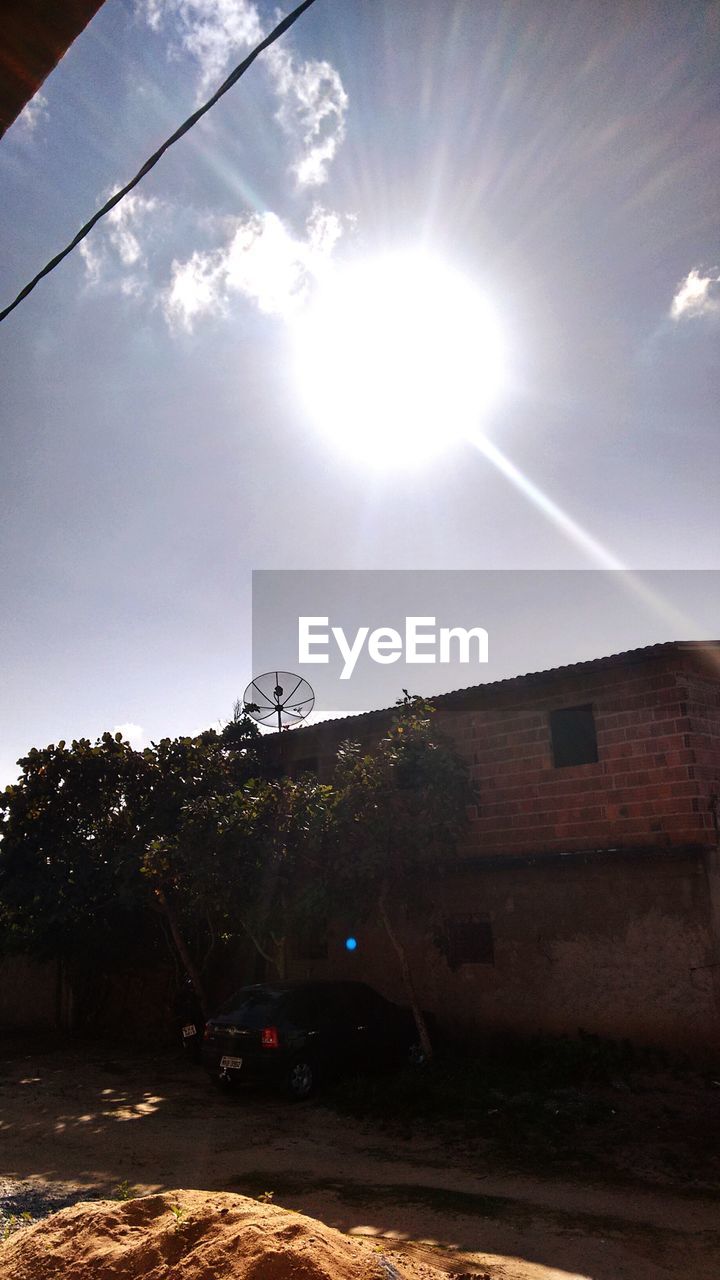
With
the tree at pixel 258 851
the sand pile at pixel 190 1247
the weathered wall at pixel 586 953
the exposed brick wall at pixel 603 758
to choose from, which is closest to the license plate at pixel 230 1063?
the tree at pixel 258 851

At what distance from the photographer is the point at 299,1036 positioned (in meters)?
→ 11.1

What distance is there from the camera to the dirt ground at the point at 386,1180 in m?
5.66

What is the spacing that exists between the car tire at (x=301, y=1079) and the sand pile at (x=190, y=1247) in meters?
6.07

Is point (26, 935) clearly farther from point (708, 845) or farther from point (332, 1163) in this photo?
point (708, 845)

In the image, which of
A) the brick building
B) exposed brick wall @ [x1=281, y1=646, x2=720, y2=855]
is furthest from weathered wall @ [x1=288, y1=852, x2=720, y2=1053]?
exposed brick wall @ [x1=281, y1=646, x2=720, y2=855]

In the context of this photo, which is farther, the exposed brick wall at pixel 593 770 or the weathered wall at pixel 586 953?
the exposed brick wall at pixel 593 770

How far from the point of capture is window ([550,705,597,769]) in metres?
13.1

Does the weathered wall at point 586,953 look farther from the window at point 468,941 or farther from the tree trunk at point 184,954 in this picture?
the tree trunk at point 184,954

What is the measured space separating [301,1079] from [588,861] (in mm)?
5020

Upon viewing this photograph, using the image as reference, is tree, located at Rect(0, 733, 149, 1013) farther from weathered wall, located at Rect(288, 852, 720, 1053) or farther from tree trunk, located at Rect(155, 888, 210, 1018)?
weathered wall, located at Rect(288, 852, 720, 1053)

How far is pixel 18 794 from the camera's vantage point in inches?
644

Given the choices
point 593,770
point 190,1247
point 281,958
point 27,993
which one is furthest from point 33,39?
point 27,993

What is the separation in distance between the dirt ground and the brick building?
190cm

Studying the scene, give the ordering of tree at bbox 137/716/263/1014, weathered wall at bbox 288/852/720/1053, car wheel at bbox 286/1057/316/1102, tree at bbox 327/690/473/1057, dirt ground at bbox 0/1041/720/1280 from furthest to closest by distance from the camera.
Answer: tree at bbox 137/716/263/1014, tree at bbox 327/690/473/1057, car wheel at bbox 286/1057/316/1102, weathered wall at bbox 288/852/720/1053, dirt ground at bbox 0/1041/720/1280
